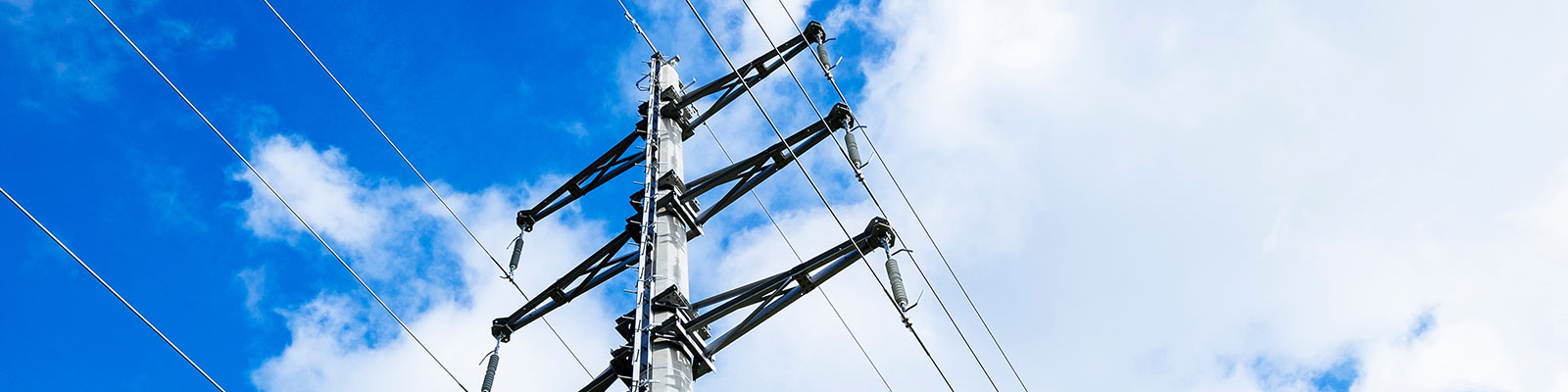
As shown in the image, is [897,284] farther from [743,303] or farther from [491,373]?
[491,373]

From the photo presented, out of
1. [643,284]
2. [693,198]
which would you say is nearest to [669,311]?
[643,284]

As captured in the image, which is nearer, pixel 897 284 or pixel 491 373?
pixel 897 284

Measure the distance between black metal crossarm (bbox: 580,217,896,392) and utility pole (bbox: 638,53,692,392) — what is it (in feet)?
0.40

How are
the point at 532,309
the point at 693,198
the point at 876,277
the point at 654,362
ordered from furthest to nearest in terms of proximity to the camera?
the point at 532,309, the point at 693,198, the point at 876,277, the point at 654,362

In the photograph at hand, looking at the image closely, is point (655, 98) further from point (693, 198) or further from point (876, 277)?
point (876, 277)

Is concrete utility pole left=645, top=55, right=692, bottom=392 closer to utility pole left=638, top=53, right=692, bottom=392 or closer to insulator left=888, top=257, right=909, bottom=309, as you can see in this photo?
utility pole left=638, top=53, right=692, bottom=392

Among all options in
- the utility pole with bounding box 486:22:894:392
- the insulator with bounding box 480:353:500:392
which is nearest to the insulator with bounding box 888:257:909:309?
the utility pole with bounding box 486:22:894:392

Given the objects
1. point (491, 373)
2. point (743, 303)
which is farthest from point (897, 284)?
point (491, 373)

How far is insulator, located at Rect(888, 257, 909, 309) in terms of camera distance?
496 inches

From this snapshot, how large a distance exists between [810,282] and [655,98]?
16.5 ft

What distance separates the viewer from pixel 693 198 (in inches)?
576

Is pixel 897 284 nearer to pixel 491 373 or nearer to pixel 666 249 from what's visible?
pixel 666 249

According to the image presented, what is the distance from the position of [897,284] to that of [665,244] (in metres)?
2.61

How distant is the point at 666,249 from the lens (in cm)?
1356
